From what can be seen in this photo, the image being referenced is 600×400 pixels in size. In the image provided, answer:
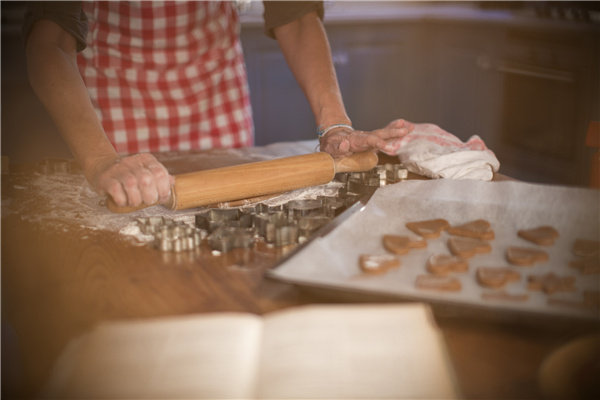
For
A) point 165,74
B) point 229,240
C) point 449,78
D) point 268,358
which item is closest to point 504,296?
point 268,358

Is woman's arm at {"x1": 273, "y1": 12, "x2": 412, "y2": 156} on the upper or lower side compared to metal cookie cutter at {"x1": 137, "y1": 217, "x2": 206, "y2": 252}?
upper

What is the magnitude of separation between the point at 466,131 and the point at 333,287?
286 centimetres

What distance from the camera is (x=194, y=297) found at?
2.40 ft

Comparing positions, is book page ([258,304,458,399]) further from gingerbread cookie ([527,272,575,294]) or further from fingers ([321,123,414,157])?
fingers ([321,123,414,157])

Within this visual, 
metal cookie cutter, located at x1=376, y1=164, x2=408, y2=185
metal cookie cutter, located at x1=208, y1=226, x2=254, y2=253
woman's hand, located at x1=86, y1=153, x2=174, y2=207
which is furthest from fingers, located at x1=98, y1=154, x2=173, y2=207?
metal cookie cutter, located at x1=376, y1=164, x2=408, y2=185

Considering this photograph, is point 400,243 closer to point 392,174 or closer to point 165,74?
point 392,174

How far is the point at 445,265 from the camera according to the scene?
2.40ft

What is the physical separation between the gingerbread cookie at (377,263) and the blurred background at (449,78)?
76.4 inches

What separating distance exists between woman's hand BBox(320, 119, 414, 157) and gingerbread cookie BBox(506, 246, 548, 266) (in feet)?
1.32

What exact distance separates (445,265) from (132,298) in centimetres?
38

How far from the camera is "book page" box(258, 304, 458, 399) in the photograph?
0.52 metres

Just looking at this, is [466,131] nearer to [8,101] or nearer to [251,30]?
[251,30]

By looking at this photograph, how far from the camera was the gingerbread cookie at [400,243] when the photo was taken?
800mm

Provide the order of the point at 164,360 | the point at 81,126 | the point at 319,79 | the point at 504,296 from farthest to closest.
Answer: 1. the point at 319,79
2. the point at 81,126
3. the point at 504,296
4. the point at 164,360
